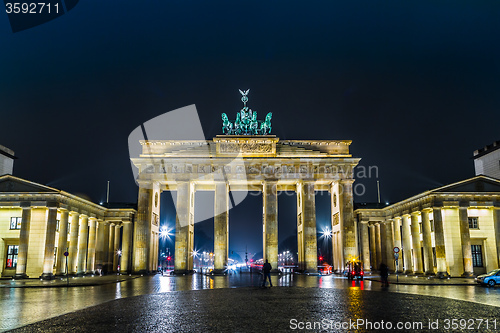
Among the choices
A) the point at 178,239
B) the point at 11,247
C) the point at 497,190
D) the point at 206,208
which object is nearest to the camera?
the point at 497,190

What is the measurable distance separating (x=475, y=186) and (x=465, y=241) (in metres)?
6.03

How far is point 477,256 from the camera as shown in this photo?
4725 cm

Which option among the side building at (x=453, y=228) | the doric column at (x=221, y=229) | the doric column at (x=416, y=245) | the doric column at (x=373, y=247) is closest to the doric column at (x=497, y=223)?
the side building at (x=453, y=228)

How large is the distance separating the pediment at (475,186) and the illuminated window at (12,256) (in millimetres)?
48039

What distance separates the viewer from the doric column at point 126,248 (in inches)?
2191

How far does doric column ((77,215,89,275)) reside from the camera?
5156cm

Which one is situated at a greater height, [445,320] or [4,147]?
[4,147]

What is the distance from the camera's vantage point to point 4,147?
212ft

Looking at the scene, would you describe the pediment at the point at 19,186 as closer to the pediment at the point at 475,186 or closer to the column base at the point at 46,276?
the column base at the point at 46,276

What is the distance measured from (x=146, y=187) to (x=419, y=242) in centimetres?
3618

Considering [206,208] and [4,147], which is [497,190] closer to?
[206,208]

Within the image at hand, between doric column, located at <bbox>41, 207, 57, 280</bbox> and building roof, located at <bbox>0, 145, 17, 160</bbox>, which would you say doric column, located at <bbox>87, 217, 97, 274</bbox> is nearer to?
doric column, located at <bbox>41, 207, 57, 280</bbox>

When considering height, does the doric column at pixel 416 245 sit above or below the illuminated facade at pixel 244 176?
below

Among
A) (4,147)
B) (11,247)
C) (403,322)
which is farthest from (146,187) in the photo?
(403,322)
